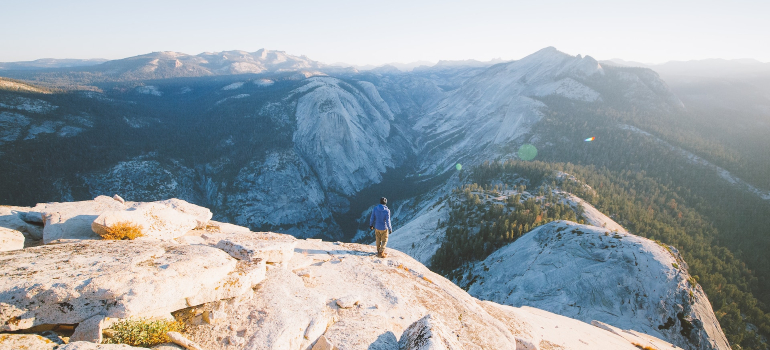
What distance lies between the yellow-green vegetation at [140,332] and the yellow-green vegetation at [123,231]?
5853 mm

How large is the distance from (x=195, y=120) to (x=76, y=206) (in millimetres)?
122494

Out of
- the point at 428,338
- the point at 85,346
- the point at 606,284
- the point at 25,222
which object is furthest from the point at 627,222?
the point at 25,222

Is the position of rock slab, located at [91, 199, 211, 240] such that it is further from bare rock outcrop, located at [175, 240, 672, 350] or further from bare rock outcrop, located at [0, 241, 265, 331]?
bare rock outcrop, located at [175, 240, 672, 350]

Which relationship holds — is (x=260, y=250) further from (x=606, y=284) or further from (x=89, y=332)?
(x=606, y=284)

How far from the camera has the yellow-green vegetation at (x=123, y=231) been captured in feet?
33.7

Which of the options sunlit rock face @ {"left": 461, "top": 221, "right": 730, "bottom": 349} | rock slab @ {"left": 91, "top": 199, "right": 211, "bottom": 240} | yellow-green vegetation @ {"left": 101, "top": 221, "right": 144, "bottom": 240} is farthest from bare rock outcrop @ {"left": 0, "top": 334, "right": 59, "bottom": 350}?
sunlit rock face @ {"left": 461, "top": 221, "right": 730, "bottom": 349}

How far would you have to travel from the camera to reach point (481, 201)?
39.8 meters

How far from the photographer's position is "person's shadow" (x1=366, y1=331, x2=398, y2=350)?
770 cm

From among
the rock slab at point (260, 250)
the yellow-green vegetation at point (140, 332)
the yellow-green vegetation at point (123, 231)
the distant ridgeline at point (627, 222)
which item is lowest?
the distant ridgeline at point (627, 222)

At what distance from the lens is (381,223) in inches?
543

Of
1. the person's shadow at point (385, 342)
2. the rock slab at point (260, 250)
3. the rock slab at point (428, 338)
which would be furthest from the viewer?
the rock slab at point (260, 250)

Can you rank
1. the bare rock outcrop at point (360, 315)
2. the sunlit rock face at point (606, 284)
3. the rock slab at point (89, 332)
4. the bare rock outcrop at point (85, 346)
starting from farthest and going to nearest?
1. the sunlit rock face at point (606, 284)
2. the bare rock outcrop at point (360, 315)
3. the rock slab at point (89, 332)
4. the bare rock outcrop at point (85, 346)

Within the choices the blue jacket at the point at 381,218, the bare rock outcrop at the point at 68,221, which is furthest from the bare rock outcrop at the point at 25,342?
the blue jacket at the point at 381,218

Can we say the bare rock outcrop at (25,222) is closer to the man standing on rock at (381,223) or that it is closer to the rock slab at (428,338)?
the man standing on rock at (381,223)
